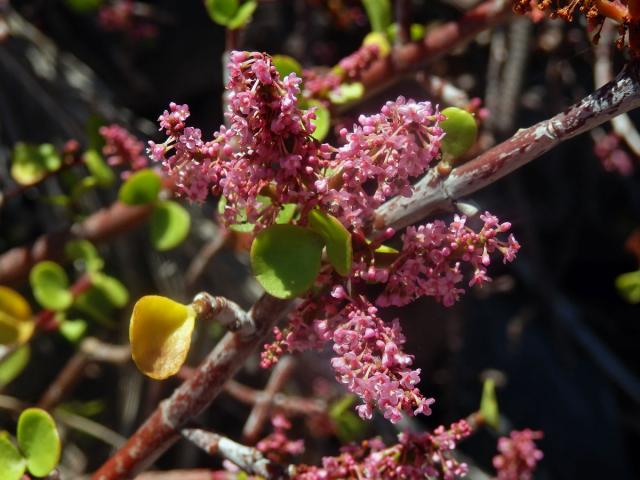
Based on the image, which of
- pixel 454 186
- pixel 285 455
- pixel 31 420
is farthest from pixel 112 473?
pixel 454 186

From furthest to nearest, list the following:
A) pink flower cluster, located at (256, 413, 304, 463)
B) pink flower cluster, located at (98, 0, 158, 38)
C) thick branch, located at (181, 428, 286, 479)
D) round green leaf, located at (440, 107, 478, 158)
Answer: pink flower cluster, located at (98, 0, 158, 38) < pink flower cluster, located at (256, 413, 304, 463) < thick branch, located at (181, 428, 286, 479) < round green leaf, located at (440, 107, 478, 158)

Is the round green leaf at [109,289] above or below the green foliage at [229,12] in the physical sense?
below

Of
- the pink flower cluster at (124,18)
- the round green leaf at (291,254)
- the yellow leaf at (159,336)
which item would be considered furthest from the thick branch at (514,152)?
the pink flower cluster at (124,18)

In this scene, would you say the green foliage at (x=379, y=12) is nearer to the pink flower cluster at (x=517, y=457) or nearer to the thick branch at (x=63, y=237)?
the thick branch at (x=63, y=237)

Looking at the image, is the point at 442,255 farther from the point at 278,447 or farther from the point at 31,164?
the point at 31,164

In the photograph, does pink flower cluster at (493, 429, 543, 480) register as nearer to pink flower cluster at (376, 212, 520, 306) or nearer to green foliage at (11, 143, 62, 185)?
pink flower cluster at (376, 212, 520, 306)

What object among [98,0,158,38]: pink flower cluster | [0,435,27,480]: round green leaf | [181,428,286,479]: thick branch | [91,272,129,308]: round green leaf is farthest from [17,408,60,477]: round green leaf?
[98,0,158,38]: pink flower cluster
